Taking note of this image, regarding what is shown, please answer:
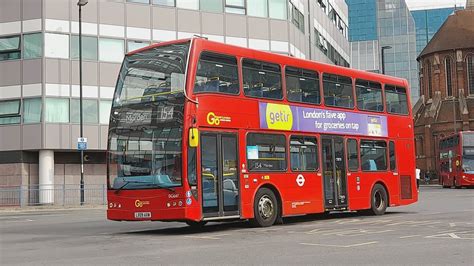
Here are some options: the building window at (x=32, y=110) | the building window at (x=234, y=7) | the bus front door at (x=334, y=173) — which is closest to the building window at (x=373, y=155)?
the bus front door at (x=334, y=173)

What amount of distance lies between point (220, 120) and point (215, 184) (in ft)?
4.91

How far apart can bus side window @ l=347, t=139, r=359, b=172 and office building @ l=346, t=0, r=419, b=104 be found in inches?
4280

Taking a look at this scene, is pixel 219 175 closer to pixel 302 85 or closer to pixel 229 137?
pixel 229 137

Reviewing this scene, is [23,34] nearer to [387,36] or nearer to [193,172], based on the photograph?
[193,172]

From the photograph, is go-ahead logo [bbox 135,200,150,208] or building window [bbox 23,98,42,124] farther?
building window [bbox 23,98,42,124]

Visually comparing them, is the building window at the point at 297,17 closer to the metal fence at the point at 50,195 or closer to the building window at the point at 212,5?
the building window at the point at 212,5

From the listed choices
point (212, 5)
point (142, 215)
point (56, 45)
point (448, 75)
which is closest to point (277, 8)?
point (212, 5)

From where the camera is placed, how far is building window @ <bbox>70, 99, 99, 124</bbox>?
35.2 metres

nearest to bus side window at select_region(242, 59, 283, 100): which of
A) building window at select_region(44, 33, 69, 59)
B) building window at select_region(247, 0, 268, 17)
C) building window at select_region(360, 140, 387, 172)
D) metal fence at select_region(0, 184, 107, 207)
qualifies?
building window at select_region(360, 140, 387, 172)

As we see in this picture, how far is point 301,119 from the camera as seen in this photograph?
55.0ft

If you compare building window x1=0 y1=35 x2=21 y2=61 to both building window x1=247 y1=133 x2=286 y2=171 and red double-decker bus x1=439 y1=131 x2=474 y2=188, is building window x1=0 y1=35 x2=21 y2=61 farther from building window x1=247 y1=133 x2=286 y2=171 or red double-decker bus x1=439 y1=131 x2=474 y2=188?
red double-decker bus x1=439 y1=131 x2=474 y2=188

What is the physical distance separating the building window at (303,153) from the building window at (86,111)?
21161mm

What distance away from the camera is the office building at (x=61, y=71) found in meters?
34.7

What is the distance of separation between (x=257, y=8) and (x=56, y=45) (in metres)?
12.9
